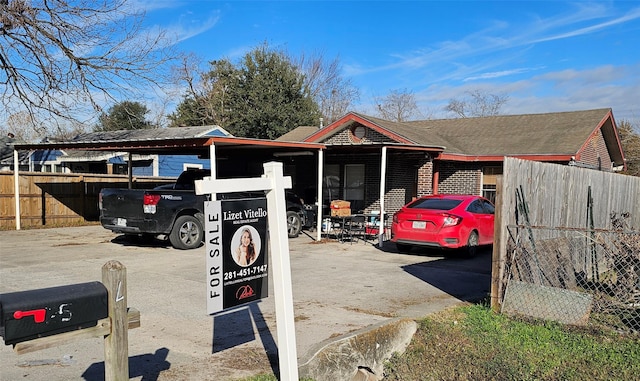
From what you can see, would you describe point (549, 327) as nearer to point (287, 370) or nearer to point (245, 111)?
point (287, 370)

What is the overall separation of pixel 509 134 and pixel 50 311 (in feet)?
60.2

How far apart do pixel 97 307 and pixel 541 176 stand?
6.88 meters

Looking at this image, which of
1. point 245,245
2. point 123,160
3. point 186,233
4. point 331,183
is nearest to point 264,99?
point 123,160

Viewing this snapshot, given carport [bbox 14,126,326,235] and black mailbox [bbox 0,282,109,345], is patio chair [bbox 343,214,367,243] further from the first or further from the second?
black mailbox [bbox 0,282,109,345]

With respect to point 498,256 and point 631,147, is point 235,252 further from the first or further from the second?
point 631,147

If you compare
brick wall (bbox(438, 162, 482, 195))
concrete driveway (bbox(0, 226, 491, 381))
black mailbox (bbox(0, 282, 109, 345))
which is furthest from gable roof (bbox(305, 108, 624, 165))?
black mailbox (bbox(0, 282, 109, 345))

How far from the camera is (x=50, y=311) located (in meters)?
2.79

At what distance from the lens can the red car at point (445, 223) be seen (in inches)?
455

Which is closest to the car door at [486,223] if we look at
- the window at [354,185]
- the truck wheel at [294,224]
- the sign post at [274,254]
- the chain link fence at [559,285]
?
the chain link fence at [559,285]

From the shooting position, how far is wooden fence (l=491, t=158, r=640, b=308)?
6961 millimetres

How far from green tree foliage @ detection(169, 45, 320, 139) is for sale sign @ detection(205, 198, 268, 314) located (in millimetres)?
30320

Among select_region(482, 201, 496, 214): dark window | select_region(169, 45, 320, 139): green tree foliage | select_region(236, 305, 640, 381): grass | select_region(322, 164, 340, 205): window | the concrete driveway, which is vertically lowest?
select_region(236, 305, 640, 381): grass

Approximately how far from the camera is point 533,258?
723cm

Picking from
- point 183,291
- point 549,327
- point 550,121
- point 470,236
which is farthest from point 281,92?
point 549,327
